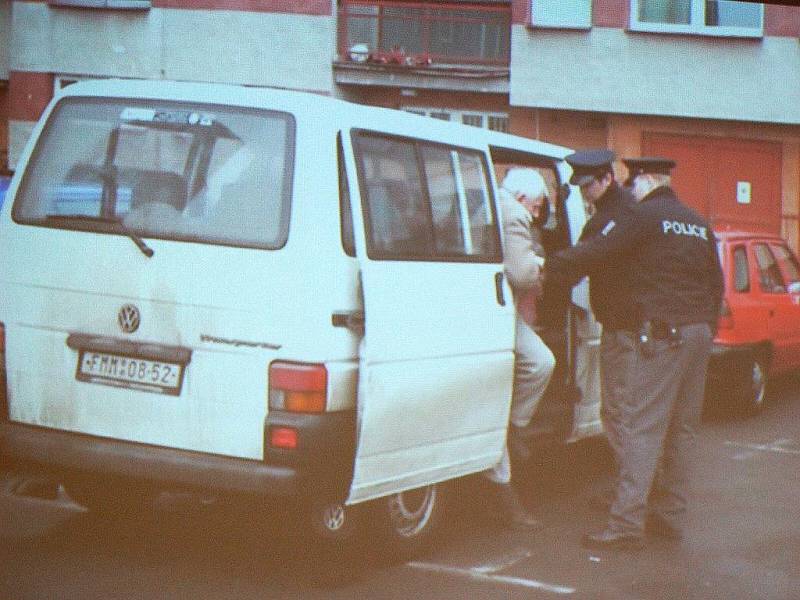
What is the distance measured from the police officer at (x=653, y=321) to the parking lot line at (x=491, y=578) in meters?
0.85

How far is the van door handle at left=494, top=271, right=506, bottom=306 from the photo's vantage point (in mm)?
7527

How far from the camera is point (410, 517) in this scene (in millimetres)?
7336

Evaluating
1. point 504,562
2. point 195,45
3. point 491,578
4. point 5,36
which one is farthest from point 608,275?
point 5,36

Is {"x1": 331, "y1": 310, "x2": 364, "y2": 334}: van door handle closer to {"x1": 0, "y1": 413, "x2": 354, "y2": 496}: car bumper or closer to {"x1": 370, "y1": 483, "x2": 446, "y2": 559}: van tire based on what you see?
{"x1": 0, "y1": 413, "x2": 354, "y2": 496}: car bumper

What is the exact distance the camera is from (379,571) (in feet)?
23.0

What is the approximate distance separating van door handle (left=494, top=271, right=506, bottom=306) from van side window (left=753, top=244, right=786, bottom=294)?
21.3 feet

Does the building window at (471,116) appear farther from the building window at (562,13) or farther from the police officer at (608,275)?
the police officer at (608,275)

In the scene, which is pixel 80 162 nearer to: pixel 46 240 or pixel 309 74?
pixel 46 240

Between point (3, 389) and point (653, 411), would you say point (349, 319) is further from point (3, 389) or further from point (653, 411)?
point (653, 411)

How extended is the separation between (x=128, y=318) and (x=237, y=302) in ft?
1.73

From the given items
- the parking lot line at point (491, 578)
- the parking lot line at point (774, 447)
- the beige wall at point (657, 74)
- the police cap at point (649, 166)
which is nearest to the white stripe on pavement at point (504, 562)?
the parking lot line at point (491, 578)

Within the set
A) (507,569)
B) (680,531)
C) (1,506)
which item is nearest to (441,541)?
(507,569)

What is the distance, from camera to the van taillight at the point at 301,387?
6.29 m

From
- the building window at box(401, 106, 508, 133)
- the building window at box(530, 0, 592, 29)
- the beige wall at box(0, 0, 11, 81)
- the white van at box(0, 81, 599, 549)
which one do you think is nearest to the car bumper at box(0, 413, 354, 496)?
the white van at box(0, 81, 599, 549)
